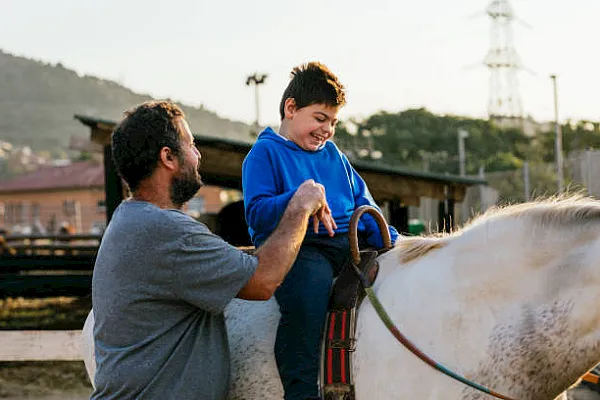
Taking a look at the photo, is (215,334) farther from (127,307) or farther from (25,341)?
(25,341)

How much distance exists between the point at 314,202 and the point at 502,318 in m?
0.67

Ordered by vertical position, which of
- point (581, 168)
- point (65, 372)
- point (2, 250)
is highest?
point (581, 168)

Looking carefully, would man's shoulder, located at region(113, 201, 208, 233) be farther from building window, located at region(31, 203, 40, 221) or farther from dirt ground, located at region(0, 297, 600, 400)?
building window, located at region(31, 203, 40, 221)

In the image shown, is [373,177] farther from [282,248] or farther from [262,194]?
[282,248]

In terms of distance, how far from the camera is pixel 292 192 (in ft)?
7.99

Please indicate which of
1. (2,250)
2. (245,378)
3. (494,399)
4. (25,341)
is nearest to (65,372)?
(25,341)

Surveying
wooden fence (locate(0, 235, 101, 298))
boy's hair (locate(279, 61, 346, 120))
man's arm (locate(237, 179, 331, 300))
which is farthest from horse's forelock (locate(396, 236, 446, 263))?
wooden fence (locate(0, 235, 101, 298))

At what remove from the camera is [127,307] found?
7.20 feet

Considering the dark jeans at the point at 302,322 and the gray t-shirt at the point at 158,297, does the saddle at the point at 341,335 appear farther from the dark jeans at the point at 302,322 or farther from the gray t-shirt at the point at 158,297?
the gray t-shirt at the point at 158,297

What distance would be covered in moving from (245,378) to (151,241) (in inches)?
27.0

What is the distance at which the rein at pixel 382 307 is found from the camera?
2246 millimetres

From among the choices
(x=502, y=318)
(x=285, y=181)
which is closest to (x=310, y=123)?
(x=285, y=181)

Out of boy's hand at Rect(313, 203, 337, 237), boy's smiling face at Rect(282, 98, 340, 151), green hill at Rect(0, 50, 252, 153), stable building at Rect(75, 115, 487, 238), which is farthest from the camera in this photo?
green hill at Rect(0, 50, 252, 153)

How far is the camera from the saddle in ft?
7.95
